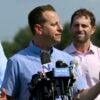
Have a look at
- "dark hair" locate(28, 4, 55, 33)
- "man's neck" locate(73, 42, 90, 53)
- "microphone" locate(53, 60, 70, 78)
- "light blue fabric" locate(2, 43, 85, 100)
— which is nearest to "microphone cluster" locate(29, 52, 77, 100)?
"microphone" locate(53, 60, 70, 78)

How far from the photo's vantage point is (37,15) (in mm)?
7816

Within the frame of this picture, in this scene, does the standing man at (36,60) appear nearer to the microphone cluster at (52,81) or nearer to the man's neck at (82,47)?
the microphone cluster at (52,81)

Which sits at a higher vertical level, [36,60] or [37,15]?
[37,15]

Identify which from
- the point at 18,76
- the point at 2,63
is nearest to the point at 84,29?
the point at 2,63

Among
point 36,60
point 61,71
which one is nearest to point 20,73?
point 36,60

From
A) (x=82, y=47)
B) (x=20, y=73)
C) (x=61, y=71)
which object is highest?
(x=61, y=71)

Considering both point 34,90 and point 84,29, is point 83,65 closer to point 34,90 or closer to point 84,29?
point 84,29

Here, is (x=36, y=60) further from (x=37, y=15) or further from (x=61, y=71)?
(x=61, y=71)

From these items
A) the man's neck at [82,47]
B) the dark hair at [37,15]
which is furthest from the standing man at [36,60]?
the man's neck at [82,47]

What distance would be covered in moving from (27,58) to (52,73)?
857 mm

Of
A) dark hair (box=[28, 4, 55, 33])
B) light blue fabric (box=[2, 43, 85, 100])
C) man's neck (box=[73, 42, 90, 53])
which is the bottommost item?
man's neck (box=[73, 42, 90, 53])

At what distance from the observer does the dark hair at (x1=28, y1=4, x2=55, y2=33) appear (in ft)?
25.6

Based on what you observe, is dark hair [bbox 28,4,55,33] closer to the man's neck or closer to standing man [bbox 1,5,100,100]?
standing man [bbox 1,5,100,100]

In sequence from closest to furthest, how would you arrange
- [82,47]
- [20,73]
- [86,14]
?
1. [20,73]
2. [82,47]
3. [86,14]
